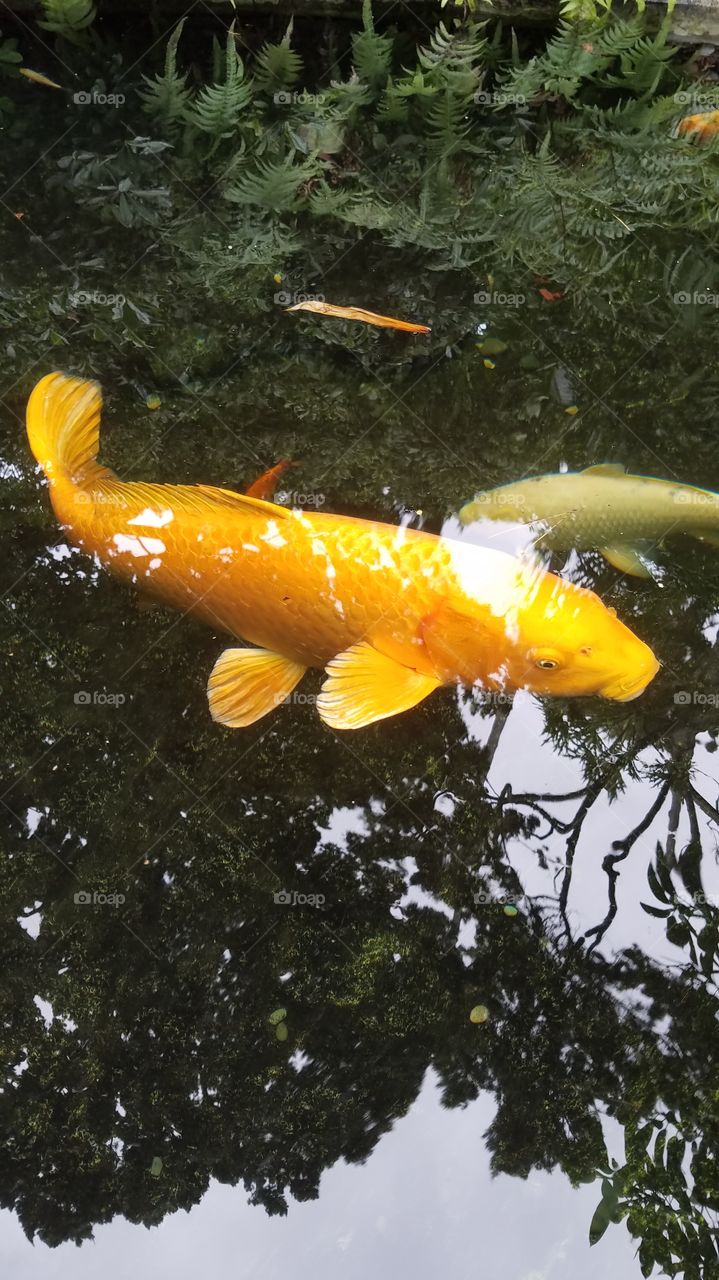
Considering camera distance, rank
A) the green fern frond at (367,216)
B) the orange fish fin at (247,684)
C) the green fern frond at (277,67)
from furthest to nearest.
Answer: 1. the green fern frond at (277,67)
2. the green fern frond at (367,216)
3. the orange fish fin at (247,684)

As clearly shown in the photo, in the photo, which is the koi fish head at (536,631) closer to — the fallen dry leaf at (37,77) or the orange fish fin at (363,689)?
the orange fish fin at (363,689)

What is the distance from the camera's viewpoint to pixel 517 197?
495 centimetres

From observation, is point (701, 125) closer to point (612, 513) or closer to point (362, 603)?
point (612, 513)

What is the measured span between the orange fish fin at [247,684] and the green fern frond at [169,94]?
3479 millimetres

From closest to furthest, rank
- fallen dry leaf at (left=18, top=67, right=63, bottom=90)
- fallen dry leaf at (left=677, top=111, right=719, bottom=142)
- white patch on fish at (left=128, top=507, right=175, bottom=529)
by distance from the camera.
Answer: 1. white patch on fish at (left=128, top=507, right=175, bottom=529)
2. fallen dry leaf at (left=18, top=67, right=63, bottom=90)
3. fallen dry leaf at (left=677, top=111, right=719, bottom=142)

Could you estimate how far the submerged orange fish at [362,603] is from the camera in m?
3.03

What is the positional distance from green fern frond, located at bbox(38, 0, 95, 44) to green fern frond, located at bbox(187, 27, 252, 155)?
2.48ft

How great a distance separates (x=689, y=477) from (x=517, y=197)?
2.19 metres

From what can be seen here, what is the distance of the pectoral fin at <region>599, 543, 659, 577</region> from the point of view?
147 inches

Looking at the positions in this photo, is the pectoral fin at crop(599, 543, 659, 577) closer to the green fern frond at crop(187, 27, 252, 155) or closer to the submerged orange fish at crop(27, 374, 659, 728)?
the submerged orange fish at crop(27, 374, 659, 728)

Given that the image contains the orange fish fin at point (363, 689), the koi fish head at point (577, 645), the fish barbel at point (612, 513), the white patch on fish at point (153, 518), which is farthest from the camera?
the fish barbel at point (612, 513)

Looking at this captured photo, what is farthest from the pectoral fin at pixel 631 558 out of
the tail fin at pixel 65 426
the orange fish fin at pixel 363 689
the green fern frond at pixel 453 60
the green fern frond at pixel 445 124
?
the green fern frond at pixel 453 60

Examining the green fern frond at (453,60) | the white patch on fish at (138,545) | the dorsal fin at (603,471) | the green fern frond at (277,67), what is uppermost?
the green fern frond at (277,67)

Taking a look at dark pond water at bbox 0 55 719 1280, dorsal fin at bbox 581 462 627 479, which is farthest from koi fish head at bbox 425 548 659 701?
dorsal fin at bbox 581 462 627 479
